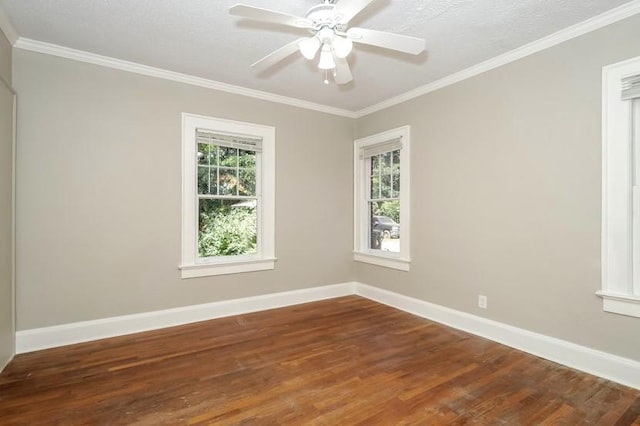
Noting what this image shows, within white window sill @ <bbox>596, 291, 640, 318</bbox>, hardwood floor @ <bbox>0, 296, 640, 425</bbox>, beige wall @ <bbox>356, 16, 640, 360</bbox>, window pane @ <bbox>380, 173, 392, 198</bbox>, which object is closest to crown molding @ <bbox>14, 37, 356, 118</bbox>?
window pane @ <bbox>380, 173, 392, 198</bbox>

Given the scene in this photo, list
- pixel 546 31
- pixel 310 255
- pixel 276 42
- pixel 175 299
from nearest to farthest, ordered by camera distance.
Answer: pixel 546 31, pixel 276 42, pixel 175 299, pixel 310 255

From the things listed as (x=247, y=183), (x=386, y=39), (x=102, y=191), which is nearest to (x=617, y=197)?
(x=386, y=39)

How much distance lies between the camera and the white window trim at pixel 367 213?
154 inches

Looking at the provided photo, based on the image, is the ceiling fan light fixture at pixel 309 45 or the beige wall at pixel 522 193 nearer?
the ceiling fan light fixture at pixel 309 45

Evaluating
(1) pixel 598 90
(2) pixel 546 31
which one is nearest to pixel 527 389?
(1) pixel 598 90

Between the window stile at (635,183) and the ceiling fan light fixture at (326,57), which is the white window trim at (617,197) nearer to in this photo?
the window stile at (635,183)

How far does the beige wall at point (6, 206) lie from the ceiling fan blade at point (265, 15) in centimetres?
208

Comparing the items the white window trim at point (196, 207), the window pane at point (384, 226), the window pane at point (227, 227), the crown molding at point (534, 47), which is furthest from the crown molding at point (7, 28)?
the window pane at point (384, 226)

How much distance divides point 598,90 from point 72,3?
3864mm

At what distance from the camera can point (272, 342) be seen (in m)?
3.02

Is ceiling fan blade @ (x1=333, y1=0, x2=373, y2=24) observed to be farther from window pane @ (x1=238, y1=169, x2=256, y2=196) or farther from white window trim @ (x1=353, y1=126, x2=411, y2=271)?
window pane @ (x1=238, y1=169, x2=256, y2=196)

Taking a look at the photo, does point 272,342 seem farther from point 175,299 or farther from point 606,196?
point 606,196

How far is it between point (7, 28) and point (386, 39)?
2.93 metres

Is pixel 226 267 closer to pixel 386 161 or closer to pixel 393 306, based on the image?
pixel 393 306
